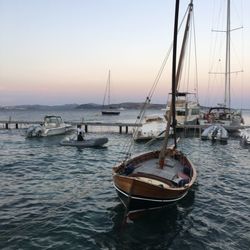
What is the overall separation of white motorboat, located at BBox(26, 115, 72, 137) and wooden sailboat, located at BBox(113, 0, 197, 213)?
26867mm

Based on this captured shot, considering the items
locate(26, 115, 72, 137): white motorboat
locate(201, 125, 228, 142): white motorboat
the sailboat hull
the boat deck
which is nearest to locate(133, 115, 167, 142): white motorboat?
locate(201, 125, 228, 142): white motorboat

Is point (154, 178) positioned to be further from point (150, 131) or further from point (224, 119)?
point (224, 119)

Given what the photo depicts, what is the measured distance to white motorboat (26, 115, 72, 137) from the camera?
4193 centimetres

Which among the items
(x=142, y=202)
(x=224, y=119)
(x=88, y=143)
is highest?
(x=224, y=119)

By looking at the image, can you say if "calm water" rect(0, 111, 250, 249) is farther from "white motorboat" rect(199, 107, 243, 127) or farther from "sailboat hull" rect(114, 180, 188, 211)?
"white motorboat" rect(199, 107, 243, 127)

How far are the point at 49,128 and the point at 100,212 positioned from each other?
31.5 meters

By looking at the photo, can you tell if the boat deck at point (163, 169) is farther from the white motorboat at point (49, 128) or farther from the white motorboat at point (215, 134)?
the white motorboat at point (49, 128)

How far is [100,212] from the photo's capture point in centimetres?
1388

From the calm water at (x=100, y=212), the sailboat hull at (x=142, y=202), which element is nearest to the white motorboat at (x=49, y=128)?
the calm water at (x=100, y=212)

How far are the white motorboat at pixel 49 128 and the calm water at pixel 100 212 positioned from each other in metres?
17.0

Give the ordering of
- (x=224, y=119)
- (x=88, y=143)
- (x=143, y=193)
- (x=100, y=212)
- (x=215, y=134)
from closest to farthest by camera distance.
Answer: (x=143, y=193)
(x=100, y=212)
(x=88, y=143)
(x=215, y=134)
(x=224, y=119)

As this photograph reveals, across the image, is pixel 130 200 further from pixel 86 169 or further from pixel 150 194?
pixel 86 169

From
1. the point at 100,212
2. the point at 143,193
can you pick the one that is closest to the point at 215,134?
the point at 100,212

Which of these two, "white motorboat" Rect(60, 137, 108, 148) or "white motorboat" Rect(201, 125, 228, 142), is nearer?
"white motorboat" Rect(60, 137, 108, 148)
